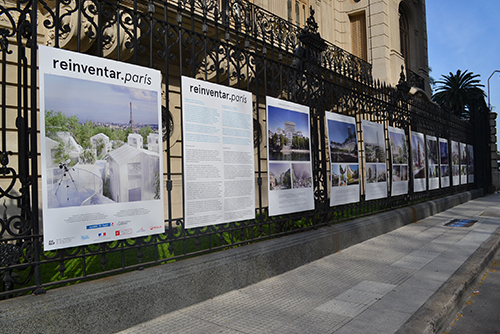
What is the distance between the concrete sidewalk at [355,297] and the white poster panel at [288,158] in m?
1.13

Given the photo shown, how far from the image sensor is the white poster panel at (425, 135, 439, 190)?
13.3 meters

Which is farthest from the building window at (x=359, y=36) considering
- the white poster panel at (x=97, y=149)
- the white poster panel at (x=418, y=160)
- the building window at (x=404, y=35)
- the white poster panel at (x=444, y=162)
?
the white poster panel at (x=97, y=149)

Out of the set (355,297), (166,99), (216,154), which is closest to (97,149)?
(166,99)

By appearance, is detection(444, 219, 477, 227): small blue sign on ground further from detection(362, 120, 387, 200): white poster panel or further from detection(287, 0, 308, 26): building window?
detection(287, 0, 308, 26): building window

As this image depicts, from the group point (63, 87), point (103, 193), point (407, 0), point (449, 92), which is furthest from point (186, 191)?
point (449, 92)

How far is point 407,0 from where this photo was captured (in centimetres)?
2372

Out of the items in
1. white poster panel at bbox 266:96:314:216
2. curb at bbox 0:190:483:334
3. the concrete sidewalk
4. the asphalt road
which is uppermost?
white poster panel at bbox 266:96:314:216

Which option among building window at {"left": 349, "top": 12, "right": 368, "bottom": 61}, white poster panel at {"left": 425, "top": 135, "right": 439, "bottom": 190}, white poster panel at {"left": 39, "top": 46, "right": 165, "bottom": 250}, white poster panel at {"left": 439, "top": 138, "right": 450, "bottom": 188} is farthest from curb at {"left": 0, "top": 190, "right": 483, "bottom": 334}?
building window at {"left": 349, "top": 12, "right": 368, "bottom": 61}

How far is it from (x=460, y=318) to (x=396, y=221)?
5.63 meters

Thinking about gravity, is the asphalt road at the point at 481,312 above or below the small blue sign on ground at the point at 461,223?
below

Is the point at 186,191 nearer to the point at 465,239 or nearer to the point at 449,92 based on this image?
the point at 465,239

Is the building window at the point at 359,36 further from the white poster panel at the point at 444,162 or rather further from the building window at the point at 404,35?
the white poster panel at the point at 444,162

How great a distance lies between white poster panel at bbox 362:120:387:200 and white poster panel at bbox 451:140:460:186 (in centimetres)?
847

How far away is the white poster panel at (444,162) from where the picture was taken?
14771 mm
